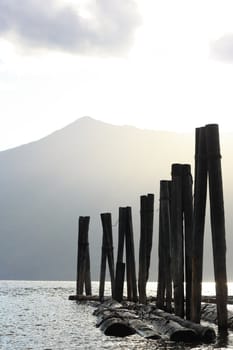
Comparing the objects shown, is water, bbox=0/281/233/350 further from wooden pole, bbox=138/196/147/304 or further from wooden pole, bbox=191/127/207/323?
wooden pole, bbox=138/196/147/304

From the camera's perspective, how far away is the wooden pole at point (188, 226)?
15.7 metres

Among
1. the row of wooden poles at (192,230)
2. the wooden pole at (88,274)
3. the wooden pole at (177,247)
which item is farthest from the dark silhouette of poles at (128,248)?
the wooden pole at (177,247)

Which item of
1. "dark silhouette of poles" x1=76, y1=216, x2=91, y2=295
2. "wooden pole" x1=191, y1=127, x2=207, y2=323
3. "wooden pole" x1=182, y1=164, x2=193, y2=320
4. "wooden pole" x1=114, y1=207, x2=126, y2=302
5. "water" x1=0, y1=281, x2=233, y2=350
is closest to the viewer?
"water" x1=0, y1=281, x2=233, y2=350

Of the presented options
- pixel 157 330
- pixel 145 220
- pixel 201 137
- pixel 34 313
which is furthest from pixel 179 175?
pixel 34 313

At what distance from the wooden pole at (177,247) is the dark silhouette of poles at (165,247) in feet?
7.13

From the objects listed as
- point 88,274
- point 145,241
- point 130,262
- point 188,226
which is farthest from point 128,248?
point 188,226

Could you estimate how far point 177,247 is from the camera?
52.8 ft

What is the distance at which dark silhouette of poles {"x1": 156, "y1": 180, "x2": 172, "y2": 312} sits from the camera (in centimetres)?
1875

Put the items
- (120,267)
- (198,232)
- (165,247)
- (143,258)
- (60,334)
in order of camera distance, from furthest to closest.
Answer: (120,267), (143,258), (165,247), (60,334), (198,232)

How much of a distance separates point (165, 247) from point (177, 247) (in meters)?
2.82

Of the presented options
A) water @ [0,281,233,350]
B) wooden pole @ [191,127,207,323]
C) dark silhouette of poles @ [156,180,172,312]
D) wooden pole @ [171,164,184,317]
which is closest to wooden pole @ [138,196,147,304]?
water @ [0,281,233,350]

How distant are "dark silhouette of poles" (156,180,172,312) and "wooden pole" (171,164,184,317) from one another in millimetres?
2174

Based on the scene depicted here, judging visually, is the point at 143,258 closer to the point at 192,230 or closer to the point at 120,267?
the point at 120,267

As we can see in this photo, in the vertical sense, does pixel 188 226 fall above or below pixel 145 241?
below
